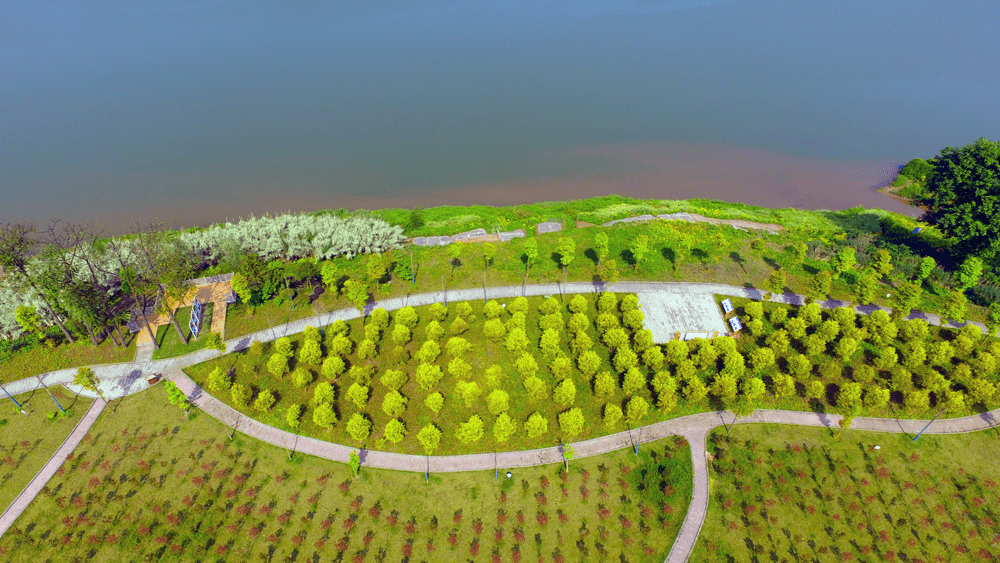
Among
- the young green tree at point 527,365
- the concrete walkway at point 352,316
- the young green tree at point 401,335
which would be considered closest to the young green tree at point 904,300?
the concrete walkway at point 352,316

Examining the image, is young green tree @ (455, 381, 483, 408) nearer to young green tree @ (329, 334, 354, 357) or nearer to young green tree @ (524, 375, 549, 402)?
young green tree @ (524, 375, 549, 402)

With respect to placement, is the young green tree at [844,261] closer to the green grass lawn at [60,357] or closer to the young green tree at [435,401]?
the young green tree at [435,401]

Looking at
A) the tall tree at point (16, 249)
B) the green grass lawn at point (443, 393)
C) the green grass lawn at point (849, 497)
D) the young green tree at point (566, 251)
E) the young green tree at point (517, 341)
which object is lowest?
the green grass lawn at point (849, 497)

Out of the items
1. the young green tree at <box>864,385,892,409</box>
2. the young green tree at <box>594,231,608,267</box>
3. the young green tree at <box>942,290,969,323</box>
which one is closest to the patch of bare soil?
the young green tree at <box>594,231,608,267</box>

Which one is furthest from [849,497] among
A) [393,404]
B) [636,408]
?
[393,404]

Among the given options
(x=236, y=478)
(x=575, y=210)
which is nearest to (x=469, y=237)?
(x=575, y=210)
